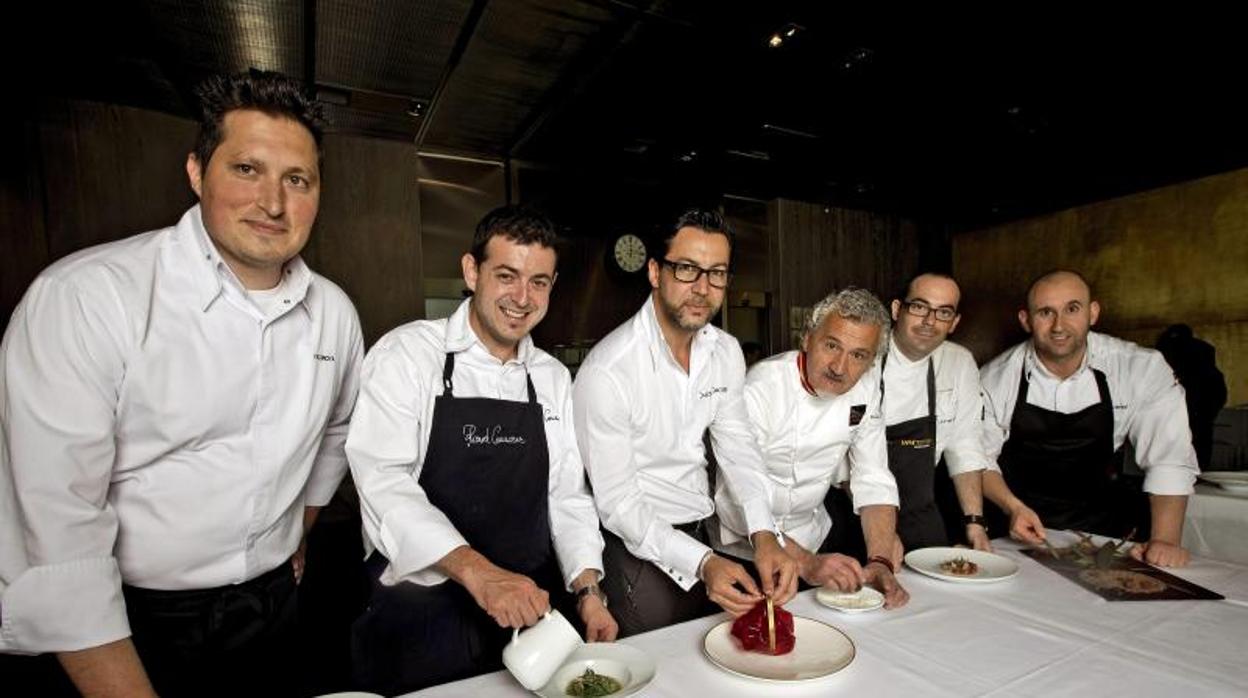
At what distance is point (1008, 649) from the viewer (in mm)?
1216

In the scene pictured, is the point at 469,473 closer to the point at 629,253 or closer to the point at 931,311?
the point at 931,311

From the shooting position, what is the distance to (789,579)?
4.82ft

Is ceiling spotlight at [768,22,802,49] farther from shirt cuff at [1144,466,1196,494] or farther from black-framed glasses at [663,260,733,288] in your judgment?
shirt cuff at [1144,466,1196,494]

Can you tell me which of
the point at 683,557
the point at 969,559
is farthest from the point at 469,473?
the point at 969,559

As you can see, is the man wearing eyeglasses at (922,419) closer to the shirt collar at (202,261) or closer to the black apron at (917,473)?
the black apron at (917,473)

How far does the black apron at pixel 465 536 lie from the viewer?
1467 mm

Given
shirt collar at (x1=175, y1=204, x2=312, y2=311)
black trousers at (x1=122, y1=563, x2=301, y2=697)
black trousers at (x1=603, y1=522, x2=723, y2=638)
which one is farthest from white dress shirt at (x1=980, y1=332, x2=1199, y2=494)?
shirt collar at (x1=175, y1=204, x2=312, y2=311)

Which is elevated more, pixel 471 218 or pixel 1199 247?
pixel 471 218

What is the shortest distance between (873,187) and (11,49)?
19.7 ft

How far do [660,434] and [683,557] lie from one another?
45 centimetres

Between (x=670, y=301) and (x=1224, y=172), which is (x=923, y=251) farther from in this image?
(x=670, y=301)

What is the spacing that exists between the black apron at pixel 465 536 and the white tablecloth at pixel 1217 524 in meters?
Answer: 2.70

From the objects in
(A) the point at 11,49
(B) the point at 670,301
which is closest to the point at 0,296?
(A) the point at 11,49

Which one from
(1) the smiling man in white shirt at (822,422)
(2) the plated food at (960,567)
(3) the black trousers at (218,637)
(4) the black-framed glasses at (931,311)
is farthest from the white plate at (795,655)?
(4) the black-framed glasses at (931,311)
